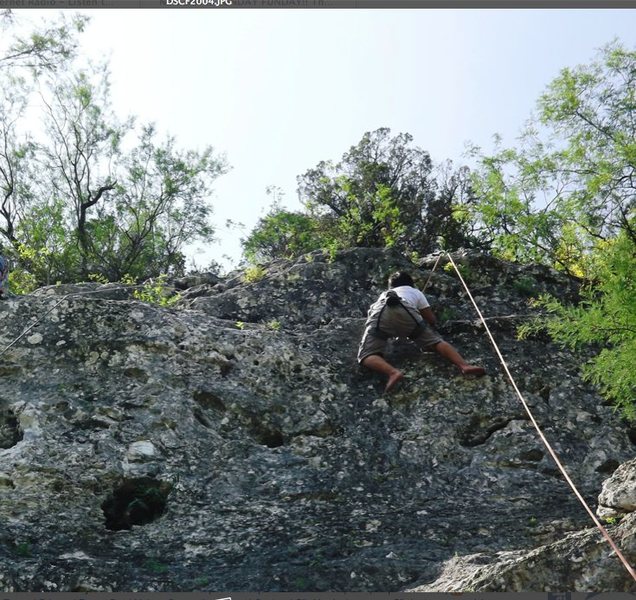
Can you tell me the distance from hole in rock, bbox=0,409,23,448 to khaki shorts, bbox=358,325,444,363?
381cm

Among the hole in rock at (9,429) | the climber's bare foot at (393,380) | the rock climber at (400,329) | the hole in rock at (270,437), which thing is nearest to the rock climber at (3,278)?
the hole in rock at (9,429)

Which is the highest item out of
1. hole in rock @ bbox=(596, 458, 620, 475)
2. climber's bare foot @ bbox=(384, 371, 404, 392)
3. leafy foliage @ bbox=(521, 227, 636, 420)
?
climber's bare foot @ bbox=(384, 371, 404, 392)

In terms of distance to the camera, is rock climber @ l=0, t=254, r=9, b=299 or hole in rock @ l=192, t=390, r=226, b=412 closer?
hole in rock @ l=192, t=390, r=226, b=412

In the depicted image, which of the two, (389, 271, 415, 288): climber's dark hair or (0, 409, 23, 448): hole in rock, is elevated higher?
(389, 271, 415, 288): climber's dark hair

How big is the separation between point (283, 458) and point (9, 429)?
106 inches

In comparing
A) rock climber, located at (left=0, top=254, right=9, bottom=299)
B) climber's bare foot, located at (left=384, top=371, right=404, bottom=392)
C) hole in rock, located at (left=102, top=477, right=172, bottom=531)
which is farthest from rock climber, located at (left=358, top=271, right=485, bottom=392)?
rock climber, located at (left=0, top=254, right=9, bottom=299)

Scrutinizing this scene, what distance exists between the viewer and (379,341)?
9.45m

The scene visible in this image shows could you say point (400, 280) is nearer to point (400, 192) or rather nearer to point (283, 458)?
point (283, 458)

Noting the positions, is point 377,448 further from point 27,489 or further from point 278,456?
point 27,489

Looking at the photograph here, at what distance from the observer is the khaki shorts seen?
30.6 ft

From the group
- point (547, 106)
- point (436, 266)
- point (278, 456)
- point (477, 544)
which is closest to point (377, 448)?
point (278, 456)

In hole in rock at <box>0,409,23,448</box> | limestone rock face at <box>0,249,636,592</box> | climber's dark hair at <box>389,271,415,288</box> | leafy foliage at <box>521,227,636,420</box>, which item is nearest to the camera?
limestone rock face at <box>0,249,636,592</box>

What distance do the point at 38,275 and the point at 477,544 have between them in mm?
14732

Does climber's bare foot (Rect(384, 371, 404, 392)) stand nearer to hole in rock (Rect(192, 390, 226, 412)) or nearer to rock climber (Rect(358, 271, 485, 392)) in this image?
rock climber (Rect(358, 271, 485, 392))
